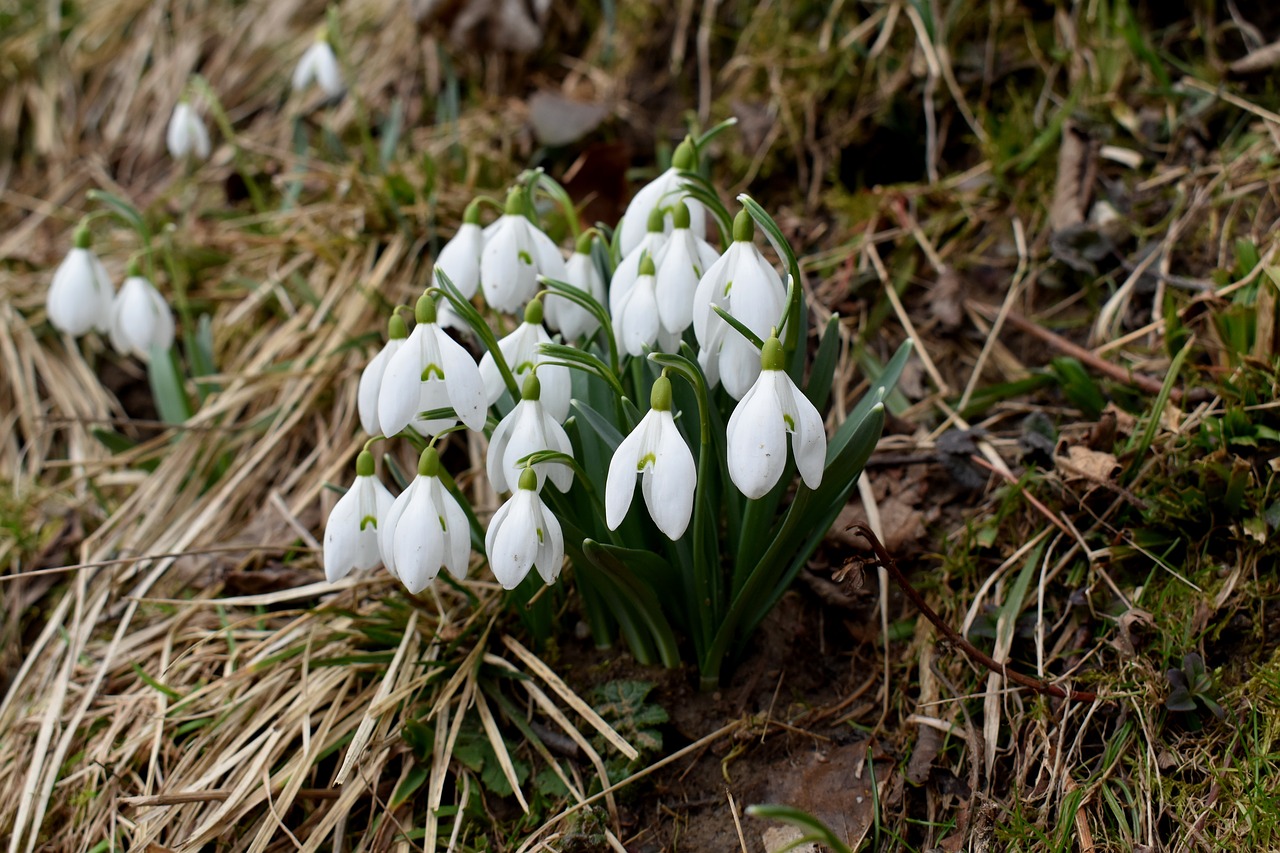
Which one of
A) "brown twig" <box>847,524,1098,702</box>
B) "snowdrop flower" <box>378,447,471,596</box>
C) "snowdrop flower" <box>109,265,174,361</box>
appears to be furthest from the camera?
"snowdrop flower" <box>109,265,174,361</box>

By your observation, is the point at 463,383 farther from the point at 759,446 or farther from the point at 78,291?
the point at 78,291

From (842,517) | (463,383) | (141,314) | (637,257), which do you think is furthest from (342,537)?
(141,314)

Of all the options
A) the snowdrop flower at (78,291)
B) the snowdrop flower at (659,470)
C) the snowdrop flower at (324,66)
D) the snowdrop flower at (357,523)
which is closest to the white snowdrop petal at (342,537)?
the snowdrop flower at (357,523)

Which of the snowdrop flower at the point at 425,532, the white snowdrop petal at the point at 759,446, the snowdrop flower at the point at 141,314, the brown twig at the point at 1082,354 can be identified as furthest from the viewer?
the snowdrop flower at the point at 141,314

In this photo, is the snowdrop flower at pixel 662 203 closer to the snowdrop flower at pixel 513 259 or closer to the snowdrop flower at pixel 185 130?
the snowdrop flower at pixel 513 259

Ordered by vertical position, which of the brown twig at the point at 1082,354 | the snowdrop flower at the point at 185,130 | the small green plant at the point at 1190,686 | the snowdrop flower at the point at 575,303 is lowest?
the small green plant at the point at 1190,686

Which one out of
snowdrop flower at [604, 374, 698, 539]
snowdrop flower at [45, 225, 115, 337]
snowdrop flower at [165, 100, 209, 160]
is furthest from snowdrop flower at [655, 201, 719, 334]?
snowdrop flower at [165, 100, 209, 160]

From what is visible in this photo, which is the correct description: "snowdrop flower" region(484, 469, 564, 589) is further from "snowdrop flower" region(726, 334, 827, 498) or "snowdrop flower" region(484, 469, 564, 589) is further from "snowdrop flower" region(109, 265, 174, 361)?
"snowdrop flower" region(109, 265, 174, 361)
